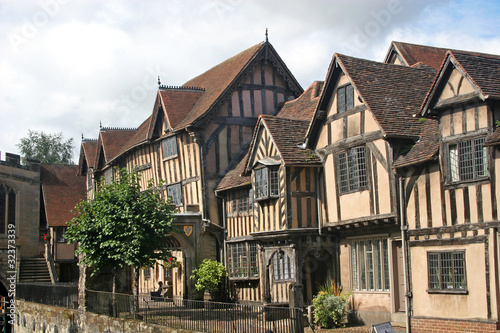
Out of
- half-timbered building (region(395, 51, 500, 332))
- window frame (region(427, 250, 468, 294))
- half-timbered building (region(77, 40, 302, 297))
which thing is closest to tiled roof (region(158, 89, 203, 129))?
half-timbered building (region(77, 40, 302, 297))

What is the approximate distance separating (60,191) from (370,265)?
28.6m

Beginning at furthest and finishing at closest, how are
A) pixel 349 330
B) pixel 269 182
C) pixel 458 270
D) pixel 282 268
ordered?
1. pixel 282 268
2. pixel 269 182
3. pixel 349 330
4. pixel 458 270

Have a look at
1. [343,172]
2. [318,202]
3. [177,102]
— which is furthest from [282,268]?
[177,102]

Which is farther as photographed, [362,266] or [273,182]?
[273,182]

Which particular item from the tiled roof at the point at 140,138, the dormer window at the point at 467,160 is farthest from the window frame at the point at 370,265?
the tiled roof at the point at 140,138

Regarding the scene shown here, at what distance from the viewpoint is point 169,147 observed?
103 feet

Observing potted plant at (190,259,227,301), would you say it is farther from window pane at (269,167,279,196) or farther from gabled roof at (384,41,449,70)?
gabled roof at (384,41,449,70)

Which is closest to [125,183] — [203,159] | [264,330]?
[203,159]

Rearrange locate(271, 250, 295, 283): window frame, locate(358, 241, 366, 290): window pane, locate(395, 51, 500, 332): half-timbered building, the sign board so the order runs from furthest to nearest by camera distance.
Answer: locate(271, 250, 295, 283): window frame
locate(358, 241, 366, 290): window pane
locate(395, 51, 500, 332): half-timbered building
the sign board

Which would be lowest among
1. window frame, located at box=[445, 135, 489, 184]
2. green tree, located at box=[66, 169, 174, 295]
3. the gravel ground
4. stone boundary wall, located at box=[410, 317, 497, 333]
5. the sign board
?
the gravel ground

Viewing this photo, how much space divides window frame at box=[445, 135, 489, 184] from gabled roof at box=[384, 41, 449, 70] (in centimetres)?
933

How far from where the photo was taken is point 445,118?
58.1 feet

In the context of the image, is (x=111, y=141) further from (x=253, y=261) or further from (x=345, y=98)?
(x=345, y=98)

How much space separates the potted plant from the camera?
89.8 feet
